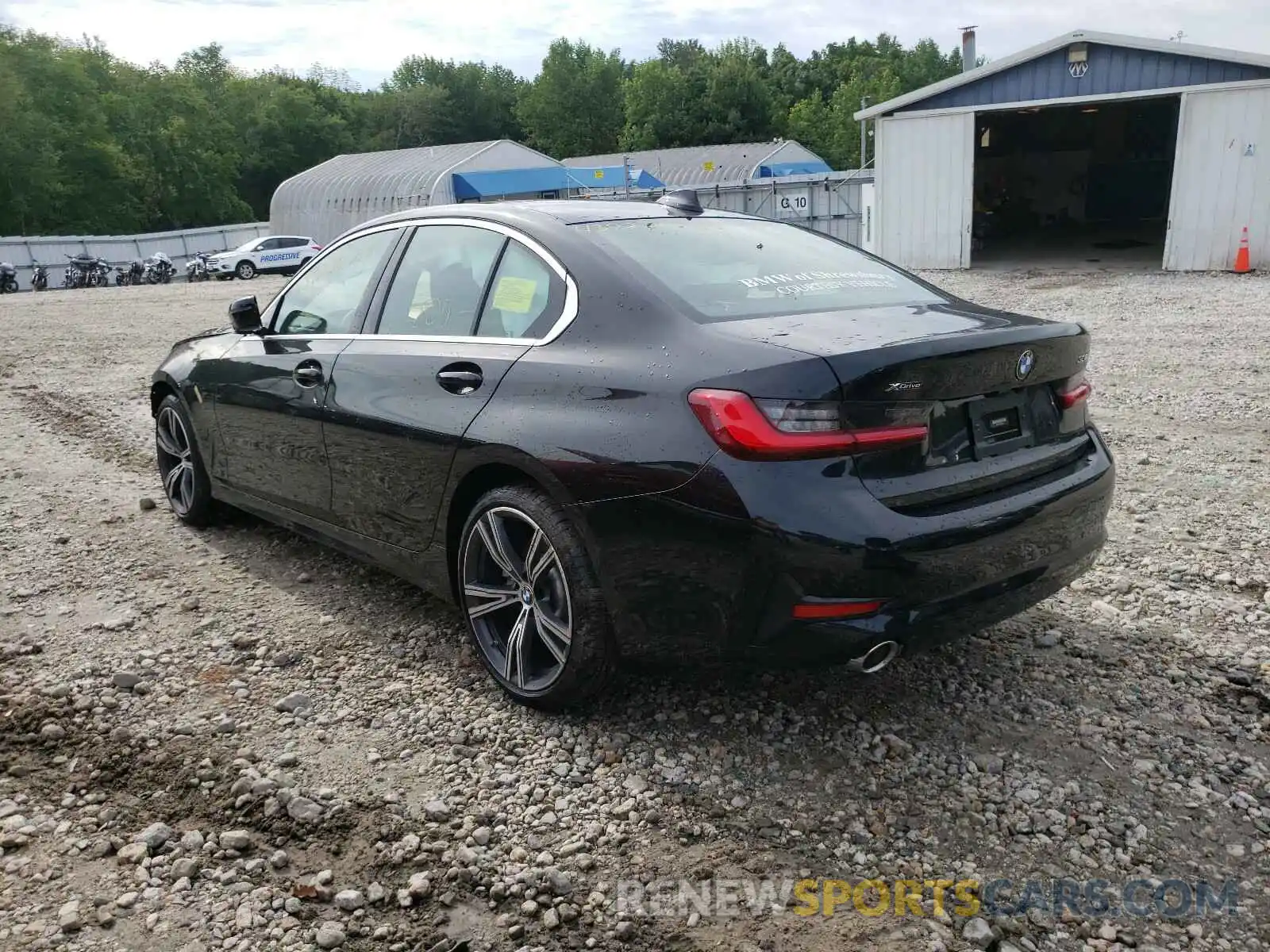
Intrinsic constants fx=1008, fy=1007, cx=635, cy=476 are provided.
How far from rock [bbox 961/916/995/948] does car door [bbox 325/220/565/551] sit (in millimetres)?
2045

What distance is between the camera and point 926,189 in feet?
67.7

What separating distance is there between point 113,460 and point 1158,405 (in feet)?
25.2

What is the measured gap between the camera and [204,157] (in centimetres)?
6956

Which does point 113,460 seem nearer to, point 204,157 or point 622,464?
point 622,464

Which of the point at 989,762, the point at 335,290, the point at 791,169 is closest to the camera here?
the point at 989,762

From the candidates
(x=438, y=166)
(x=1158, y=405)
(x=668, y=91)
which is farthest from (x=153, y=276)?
(x=668, y=91)

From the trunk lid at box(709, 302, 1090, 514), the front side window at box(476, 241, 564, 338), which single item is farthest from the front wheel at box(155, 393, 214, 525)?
the trunk lid at box(709, 302, 1090, 514)

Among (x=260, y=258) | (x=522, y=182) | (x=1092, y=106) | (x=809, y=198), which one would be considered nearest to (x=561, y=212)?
(x=1092, y=106)

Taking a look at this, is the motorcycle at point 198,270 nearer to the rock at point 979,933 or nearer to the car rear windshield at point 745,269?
the car rear windshield at point 745,269

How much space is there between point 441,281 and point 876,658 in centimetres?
211

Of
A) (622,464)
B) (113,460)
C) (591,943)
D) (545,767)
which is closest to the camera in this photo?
(591,943)

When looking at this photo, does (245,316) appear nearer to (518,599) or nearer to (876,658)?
(518,599)

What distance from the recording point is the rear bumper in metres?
2.61

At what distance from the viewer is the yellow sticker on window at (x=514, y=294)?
3.38 meters
